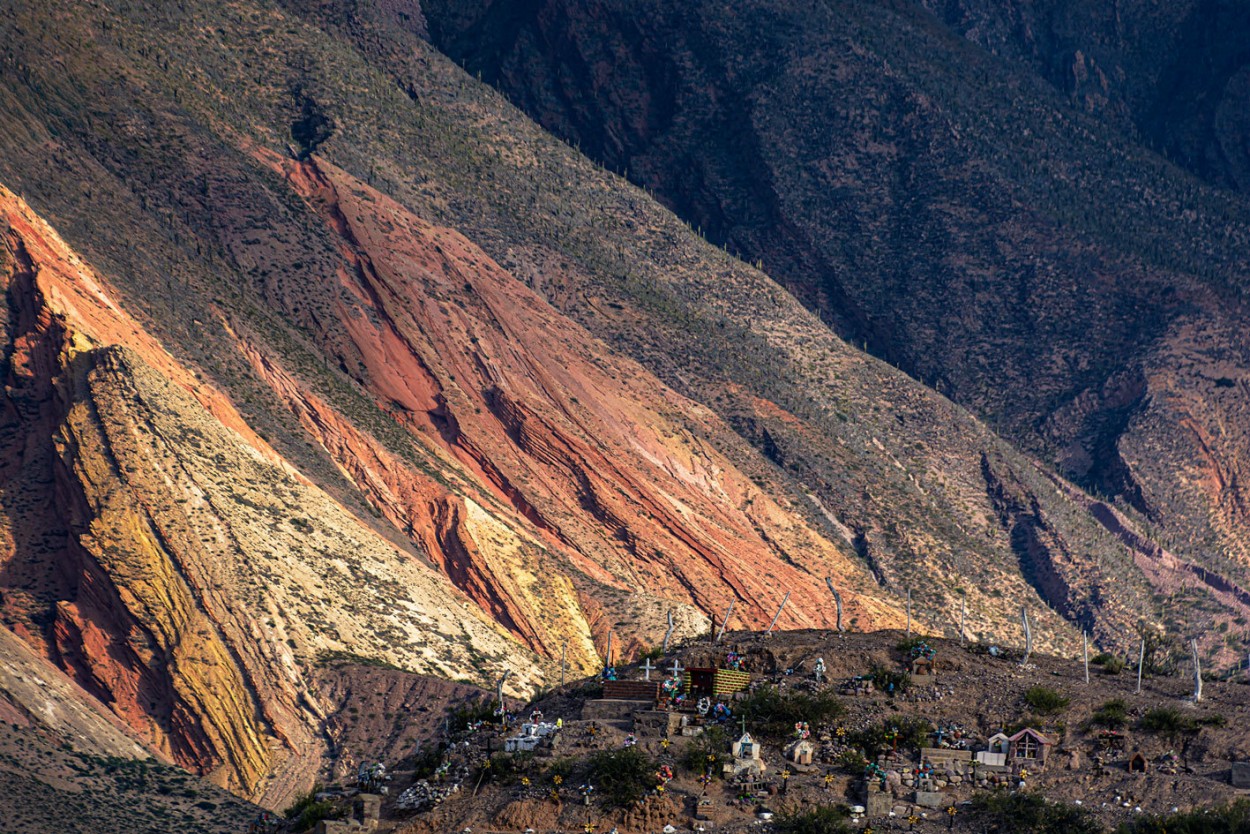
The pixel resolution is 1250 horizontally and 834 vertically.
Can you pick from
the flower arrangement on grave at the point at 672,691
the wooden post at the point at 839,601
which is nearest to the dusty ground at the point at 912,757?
the flower arrangement on grave at the point at 672,691

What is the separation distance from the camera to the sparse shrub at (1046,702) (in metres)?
67.6

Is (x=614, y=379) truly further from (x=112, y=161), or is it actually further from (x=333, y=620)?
(x=333, y=620)

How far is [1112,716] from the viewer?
66.8 m

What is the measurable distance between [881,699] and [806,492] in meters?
87.5

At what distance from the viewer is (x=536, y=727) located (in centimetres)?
6769

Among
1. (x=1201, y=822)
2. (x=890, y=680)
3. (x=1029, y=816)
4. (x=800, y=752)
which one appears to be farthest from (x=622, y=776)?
(x=1201, y=822)

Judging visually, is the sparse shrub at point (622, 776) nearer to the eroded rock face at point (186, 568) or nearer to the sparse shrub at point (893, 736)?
the sparse shrub at point (893, 736)

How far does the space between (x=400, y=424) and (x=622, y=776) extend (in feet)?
259

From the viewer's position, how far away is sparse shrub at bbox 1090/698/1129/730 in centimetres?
6662

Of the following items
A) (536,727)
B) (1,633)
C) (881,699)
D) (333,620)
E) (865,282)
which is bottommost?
(1,633)

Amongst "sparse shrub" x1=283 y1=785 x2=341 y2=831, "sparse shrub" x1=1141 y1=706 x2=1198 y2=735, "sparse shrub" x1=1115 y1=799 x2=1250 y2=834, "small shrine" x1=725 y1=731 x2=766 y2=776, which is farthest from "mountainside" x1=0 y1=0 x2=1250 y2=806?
"sparse shrub" x1=1115 y1=799 x2=1250 y2=834

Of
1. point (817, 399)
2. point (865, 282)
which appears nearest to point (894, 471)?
point (817, 399)

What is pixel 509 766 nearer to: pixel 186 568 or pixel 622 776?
pixel 622 776

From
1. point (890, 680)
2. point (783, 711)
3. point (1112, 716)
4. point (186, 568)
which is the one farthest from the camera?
point (186, 568)
